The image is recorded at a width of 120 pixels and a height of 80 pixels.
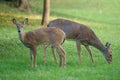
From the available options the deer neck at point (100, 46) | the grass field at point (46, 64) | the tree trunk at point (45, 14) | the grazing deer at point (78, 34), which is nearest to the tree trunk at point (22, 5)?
the tree trunk at point (45, 14)

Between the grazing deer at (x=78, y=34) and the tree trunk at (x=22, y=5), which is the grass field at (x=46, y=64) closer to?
the grazing deer at (x=78, y=34)

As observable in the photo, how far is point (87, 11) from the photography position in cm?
4038

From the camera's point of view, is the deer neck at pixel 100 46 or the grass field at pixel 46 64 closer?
the grass field at pixel 46 64

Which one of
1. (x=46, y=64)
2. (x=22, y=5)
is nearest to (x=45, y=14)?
(x=22, y=5)

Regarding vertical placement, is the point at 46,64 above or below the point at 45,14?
above

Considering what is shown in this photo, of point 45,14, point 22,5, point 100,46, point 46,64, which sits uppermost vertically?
point 100,46

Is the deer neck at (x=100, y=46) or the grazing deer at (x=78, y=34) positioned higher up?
the grazing deer at (x=78, y=34)

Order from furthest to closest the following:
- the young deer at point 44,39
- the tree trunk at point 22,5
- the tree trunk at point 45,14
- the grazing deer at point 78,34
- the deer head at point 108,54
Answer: the tree trunk at point 22,5, the tree trunk at point 45,14, the grazing deer at point 78,34, the deer head at point 108,54, the young deer at point 44,39

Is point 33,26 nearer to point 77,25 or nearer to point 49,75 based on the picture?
point 77,25

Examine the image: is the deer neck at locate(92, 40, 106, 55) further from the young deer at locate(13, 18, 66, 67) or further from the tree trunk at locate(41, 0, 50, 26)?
the tree trunk at locate(41, 0, 50, 26)

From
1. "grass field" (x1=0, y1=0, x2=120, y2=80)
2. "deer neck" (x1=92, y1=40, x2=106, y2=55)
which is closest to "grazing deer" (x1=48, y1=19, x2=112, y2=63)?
"deer neck" (x1=92, y1=40, x2=106, y2=55)

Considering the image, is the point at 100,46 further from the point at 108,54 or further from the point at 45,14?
the point at 45,14

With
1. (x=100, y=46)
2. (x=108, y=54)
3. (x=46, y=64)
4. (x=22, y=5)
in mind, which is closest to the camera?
(x=46, y=64)

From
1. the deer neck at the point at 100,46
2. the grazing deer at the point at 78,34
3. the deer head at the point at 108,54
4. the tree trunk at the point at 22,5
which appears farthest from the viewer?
the tree trunk at the point at 22,5
